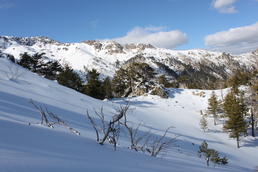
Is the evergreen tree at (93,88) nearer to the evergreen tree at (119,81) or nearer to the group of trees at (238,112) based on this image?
the evergreen tree at (119,81)

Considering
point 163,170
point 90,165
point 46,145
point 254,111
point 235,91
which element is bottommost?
point 163,170

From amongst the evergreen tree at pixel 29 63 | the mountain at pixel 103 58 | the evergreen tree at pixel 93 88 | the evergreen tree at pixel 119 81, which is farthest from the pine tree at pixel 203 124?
the mountain at pixel 103 58

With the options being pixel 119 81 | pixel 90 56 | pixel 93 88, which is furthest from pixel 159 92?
pixel 90 56

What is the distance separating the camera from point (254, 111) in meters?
20.8

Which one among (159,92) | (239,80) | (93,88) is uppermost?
(239,80)

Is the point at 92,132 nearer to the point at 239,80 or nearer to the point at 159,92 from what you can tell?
the point at 159,92

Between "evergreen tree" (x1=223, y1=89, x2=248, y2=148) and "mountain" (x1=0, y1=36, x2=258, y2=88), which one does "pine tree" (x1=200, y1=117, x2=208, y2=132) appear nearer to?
"evergreen tree" (x1=223, y1=89, x2=248, y2=148)

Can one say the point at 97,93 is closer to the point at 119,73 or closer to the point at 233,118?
the point at 119,73

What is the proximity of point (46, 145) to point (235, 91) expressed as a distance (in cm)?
2976

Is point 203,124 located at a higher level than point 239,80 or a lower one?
lower

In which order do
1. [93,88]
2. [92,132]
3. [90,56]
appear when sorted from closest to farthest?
1. [92,132]
2. [93,88]
3. [90,56]

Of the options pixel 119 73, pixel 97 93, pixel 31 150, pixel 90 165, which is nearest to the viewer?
pixel 31 150

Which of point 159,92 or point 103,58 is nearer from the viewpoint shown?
point 159,92

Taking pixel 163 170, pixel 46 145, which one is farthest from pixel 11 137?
pixel 163 170
